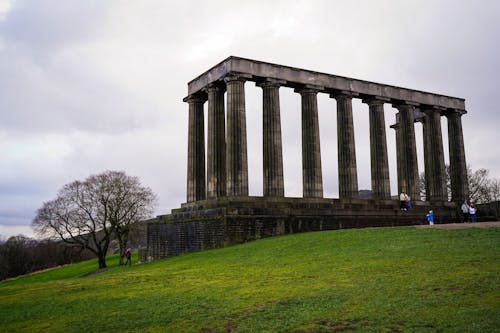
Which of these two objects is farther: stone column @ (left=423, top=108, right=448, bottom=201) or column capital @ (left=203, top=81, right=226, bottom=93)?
stone column @ (left=423, top=108, right=448, bottom=201)

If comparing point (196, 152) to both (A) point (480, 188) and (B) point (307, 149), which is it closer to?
(B) point (307, 149)

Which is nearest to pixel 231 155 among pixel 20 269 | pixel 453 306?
pixel 453 306

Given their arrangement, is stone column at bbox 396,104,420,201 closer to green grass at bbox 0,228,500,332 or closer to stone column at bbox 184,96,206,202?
stone column at bbox 184,96,206,202

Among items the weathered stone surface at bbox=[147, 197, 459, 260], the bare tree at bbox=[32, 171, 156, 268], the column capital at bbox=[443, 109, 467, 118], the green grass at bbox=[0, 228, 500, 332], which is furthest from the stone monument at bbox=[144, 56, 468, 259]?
the bare tree at bbox=[32, 171, 156, 268]

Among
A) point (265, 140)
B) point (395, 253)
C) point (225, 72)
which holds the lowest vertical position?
point (395, 253)

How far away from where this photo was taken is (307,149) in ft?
117

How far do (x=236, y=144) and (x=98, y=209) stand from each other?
3200cm

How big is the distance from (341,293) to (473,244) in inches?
320

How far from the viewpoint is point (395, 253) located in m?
17.2

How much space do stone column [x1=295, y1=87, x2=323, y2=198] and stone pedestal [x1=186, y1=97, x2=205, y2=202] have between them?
8.67 meters

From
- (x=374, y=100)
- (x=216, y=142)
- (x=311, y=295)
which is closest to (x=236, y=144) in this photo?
(x=216, y=142)

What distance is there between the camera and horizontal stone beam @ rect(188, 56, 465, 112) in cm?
3400

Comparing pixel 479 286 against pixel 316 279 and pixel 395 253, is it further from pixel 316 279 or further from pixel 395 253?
pixel 395 253

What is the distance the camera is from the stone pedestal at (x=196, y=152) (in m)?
38.4
